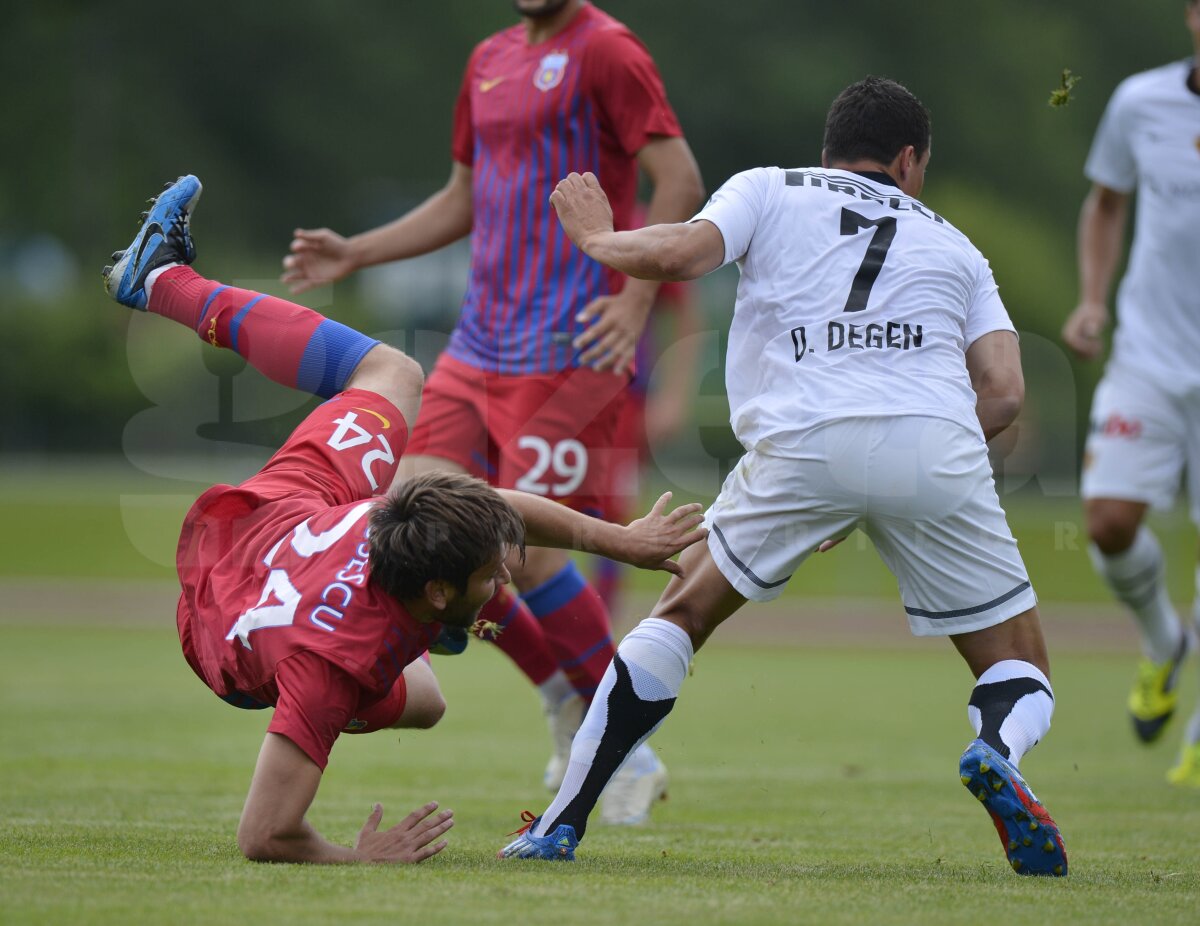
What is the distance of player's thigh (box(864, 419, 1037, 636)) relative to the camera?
4258 mm

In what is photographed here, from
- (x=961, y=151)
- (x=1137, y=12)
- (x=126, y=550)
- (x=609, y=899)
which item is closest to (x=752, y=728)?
(x=609, y=899)

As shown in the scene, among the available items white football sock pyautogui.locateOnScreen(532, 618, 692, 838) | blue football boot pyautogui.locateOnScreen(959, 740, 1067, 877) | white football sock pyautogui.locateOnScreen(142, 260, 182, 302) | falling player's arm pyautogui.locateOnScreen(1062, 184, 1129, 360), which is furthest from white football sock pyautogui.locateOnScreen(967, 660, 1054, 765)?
falling player's arm pyautogui.locateOnScreen(1062, 184, 1129, 360)

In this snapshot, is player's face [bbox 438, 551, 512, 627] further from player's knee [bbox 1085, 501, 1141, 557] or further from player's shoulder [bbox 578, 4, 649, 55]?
player's knee [bbox 1085, 501, 1141, 557]

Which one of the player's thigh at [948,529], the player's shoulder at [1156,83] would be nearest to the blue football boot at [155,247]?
the player's thigh at [948,529]

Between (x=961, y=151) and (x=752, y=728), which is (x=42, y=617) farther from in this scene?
(x=961, y=151)

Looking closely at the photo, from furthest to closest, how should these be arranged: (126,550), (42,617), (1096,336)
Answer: (126,550) → (42,617) → (1096,336)

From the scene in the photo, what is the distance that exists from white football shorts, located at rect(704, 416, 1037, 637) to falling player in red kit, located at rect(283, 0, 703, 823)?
60.1 inches

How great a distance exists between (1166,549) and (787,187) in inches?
832

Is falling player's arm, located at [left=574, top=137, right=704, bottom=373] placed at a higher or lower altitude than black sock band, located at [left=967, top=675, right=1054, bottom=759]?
higher

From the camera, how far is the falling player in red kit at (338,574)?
156 inches

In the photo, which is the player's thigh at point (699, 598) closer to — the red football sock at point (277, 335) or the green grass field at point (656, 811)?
the green grass field at point (656, 811)

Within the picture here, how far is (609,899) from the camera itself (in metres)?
3.61

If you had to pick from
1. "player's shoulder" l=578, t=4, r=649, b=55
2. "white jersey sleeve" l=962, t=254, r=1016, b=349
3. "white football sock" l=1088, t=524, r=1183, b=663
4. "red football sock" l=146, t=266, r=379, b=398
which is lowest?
"white football sock" l=1088, t=524, r=1183, b=663

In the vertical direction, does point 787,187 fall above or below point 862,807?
above
